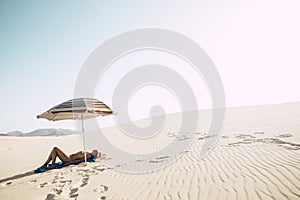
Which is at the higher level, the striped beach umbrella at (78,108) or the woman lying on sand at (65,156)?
the striped beach umbrella at (78,108)

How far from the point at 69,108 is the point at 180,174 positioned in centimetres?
474

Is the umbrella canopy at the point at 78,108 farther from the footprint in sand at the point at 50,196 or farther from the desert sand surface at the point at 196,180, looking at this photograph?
the footprint in sand at the point at 50,196

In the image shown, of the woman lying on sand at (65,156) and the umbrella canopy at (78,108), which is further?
the woman lying on sand at (65,156)

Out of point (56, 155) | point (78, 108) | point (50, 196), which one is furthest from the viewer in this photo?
point (56, 155)

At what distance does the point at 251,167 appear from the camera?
16.7 feet

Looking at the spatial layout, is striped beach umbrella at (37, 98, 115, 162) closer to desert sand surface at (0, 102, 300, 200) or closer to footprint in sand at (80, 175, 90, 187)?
desert sand surface at (0, 102, 300, 200)

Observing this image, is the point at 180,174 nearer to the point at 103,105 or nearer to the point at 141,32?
the point at 103,105

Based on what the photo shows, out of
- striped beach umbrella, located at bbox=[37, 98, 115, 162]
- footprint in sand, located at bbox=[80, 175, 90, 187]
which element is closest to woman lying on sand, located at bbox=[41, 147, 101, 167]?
striped beach umbrella, located at bbox=[37, 98, 115, 162]

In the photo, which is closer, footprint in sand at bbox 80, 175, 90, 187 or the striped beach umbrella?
footprint in sand at bbox 80, 175, 90, 187

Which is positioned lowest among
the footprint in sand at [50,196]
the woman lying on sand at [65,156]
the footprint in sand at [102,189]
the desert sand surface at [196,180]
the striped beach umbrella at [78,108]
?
the footprint in sand at [102,189]

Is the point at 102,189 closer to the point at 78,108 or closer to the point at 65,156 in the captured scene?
the point at 78,108

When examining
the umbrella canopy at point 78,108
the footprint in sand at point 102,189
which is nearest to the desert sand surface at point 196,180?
the footprint in sand at point 102,189

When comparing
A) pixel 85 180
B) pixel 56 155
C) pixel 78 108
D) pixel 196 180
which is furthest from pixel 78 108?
→ pixel 196 180

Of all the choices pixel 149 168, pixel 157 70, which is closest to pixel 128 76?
pixel 157 70
